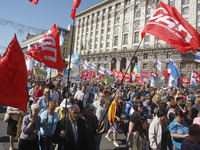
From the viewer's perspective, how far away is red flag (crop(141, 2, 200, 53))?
3.66m

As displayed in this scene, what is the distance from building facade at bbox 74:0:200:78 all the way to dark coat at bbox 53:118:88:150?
90.6 feet

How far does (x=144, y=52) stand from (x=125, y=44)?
260 inches

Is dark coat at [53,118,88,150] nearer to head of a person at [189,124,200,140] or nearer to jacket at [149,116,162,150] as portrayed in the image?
jacket at [149,116,162,150]

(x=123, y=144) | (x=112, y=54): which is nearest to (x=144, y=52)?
(x=112, y=54)

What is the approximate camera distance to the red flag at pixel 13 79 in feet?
9.00

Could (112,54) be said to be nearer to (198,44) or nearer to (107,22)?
(107,22)

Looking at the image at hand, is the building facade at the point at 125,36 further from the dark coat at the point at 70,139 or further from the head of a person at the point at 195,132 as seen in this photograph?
the dark coat at the point at 70,139

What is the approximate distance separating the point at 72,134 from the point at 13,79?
4.93 ft

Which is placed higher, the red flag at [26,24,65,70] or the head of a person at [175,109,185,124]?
the red flag at [26,24,65,70]

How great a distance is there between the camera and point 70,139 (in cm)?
268

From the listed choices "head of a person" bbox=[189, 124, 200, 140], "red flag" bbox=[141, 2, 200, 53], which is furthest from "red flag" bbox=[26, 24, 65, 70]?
"head of a person" bbox=[189, 124, 200, 140]

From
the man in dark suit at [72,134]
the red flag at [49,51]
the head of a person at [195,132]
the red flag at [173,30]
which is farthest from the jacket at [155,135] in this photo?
the red flag at [49,51]

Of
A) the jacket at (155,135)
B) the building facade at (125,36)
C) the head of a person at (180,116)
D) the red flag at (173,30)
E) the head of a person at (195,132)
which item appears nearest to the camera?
the head of a person at (195,132)

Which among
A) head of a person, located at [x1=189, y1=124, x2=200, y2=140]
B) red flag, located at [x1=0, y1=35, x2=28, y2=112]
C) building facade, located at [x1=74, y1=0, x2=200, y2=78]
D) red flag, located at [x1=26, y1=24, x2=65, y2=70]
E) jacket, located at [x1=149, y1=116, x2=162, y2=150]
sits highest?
building facade, located at [x1=74, y1=0, x2=200, y2=78]
